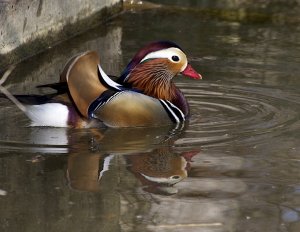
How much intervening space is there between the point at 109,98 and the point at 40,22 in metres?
3.20

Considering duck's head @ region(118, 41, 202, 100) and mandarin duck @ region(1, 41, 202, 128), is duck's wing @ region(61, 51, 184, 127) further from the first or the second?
duck's head @ region(118, 41, 202, 100)

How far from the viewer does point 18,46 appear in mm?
9609

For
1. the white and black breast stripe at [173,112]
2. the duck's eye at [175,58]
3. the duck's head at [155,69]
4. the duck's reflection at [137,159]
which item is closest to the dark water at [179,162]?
the duck's reflection at [137,159]

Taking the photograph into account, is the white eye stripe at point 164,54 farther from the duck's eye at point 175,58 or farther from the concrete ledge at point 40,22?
the concrete ledge at point 40,22

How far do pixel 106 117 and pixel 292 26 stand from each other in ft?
15.3

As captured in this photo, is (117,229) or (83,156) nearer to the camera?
(117,229)

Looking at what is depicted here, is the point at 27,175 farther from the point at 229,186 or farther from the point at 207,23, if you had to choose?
the point at 207,23

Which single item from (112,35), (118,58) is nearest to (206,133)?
(118,58)

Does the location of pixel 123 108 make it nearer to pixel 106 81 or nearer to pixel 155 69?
pixel 106 81

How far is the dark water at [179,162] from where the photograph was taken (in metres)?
5.36

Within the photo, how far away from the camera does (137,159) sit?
6.48m

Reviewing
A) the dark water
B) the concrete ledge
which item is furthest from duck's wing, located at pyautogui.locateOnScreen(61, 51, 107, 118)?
the concrete ledge

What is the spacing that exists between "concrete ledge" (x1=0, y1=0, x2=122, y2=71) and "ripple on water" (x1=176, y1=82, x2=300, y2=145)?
1.87 metres

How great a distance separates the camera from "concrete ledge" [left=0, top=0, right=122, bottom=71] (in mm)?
9328
